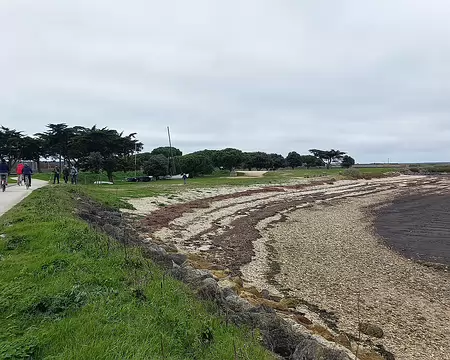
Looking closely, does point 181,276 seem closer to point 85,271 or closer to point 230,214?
point 85,271

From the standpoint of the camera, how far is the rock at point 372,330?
7.72m

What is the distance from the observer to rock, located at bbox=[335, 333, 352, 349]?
23.7 ft

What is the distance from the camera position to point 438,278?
1181 centimetres

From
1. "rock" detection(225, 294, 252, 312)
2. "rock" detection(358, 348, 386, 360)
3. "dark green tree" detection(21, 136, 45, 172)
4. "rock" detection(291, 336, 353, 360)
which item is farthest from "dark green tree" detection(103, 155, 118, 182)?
"rock" detection(291, 336, 353, 360)

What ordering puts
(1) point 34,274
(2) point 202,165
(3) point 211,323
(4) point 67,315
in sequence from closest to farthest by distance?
1. (4) point 67,315
2. (3) point 211,323
3. (1) point 34,274
4. (2) point 202,165

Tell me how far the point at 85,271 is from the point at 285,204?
27.2m

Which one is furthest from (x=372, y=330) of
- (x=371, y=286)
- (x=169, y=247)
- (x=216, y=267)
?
(x=169, y=247)

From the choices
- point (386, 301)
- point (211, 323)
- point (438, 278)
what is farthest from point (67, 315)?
point (438, 278)

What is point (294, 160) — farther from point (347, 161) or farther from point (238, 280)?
point (238, 280)

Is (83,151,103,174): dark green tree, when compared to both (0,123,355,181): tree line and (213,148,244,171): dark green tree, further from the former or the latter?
(213,148,244,171): dark green tree

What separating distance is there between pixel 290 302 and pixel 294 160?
383 feet

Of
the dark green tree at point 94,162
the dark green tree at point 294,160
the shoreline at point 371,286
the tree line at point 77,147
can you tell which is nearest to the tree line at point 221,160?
the dark green tree at point 294,160

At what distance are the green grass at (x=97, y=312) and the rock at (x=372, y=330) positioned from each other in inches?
149

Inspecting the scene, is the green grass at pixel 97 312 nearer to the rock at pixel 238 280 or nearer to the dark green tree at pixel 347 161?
the rock at pixel 238 280
